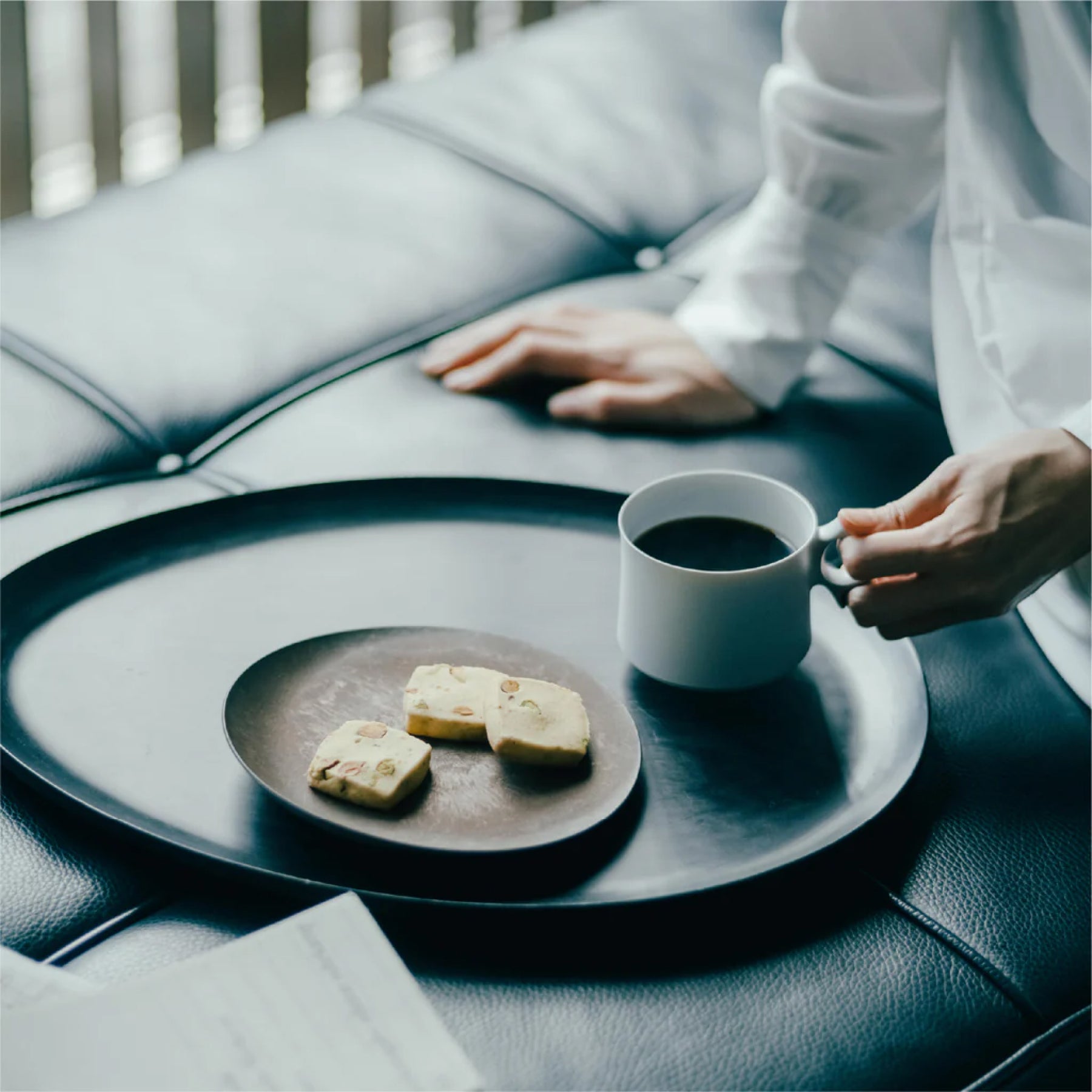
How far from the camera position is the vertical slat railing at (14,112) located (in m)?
1.45

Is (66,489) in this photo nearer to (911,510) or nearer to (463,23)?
(911,510)

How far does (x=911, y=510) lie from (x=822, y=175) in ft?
1.09

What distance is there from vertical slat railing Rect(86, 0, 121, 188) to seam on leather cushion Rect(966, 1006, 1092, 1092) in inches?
56.4

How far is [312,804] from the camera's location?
545 mm

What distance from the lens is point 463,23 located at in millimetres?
2062

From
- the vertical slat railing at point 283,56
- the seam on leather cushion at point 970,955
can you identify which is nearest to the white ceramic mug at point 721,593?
the seam on leather cushion at point 970,955

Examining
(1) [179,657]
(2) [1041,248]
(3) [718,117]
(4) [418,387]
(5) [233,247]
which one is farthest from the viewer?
(3) [718,117]

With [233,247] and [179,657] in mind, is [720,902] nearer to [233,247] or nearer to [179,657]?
[179,657]

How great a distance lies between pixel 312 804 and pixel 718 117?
925 millimetres

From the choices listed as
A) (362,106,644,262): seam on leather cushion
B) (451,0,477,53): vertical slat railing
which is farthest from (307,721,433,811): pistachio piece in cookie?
(451,0,477,53): vertical slat railing

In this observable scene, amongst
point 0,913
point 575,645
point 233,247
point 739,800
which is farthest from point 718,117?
point 0,913

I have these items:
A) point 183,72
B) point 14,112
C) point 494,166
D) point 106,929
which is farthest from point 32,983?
point 183,72

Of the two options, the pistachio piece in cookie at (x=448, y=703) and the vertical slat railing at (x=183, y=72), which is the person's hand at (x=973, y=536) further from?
the vertical slat railing at (x=183, y=72)

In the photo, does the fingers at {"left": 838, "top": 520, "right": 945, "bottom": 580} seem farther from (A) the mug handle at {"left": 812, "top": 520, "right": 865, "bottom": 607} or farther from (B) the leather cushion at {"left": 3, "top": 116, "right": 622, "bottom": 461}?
(B) the leather cushion at {"left": 3, "top": 116, "right": 622, "bottom": 461}
